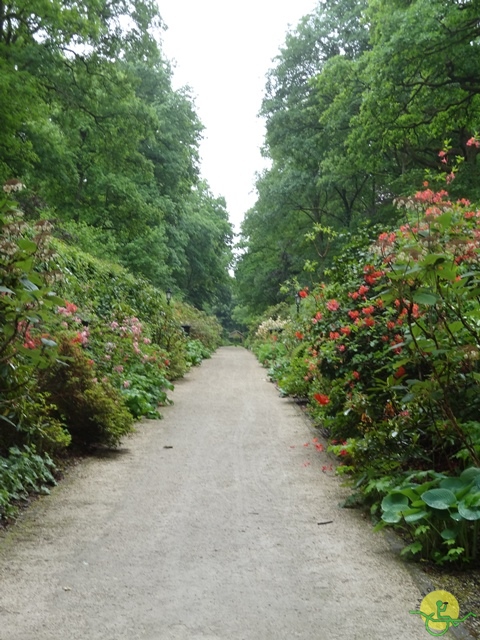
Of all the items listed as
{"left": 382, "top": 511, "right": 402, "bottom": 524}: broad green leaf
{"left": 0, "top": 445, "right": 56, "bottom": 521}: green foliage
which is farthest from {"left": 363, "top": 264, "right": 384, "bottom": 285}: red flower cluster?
{"left": 0, "top": 445, "right": 56, "bottom": 521}: green foliage

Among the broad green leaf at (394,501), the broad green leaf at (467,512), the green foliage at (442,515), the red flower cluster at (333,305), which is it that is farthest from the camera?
the red flower cluster at (333,305)

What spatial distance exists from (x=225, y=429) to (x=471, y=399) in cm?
478

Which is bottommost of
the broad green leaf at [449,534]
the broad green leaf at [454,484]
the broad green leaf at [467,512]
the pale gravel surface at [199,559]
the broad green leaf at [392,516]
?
the pale gravel surface at [199,559]

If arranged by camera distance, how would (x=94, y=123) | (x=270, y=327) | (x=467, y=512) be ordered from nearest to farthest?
1. (x=467, y=512)
2. (x=94, y=123)
3. (x=270, y=327)

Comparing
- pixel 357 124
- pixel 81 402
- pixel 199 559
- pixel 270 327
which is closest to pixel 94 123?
pixel 357 124

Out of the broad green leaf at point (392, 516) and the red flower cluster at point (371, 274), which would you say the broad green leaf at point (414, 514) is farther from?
the red flower cluster at point (371, 274)

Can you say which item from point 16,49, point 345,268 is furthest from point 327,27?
point 345,268

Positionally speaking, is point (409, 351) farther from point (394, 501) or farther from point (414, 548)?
point (414, 548)

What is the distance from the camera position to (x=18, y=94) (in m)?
12.6

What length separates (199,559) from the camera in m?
3.90

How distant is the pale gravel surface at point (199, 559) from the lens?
302 centimetres

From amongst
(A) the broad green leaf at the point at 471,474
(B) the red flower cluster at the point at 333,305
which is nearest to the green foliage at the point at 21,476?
(A) the broad green leaf at the point at 471,474

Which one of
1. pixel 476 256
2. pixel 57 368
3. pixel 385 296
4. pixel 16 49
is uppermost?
pixel 16 49

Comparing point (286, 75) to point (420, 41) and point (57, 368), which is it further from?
point (57, 368)
